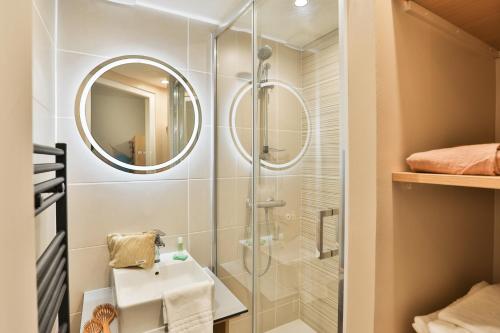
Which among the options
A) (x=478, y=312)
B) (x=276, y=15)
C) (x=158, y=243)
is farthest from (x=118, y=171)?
(x=478, y=312)

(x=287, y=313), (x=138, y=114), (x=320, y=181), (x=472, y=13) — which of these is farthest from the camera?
(x=138, y=114)

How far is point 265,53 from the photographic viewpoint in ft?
4.34

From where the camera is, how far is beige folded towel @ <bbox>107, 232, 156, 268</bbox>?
130cm

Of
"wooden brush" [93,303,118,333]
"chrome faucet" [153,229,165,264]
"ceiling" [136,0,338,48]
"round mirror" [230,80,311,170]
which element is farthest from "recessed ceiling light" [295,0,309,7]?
"wooden brush" [93,303,118,333]

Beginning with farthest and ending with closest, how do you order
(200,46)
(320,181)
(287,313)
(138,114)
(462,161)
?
(200,46)
(138,114)
(287,313)
(320,181)
(462,161)

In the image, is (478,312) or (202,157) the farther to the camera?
(202,157)

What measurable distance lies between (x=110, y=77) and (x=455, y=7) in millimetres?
1512

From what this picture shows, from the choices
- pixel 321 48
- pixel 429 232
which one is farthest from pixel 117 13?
Result: pixel 429 232

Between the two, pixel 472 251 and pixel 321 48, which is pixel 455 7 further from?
pixel 472 251

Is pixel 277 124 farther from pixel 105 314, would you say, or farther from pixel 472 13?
pixel 105 314

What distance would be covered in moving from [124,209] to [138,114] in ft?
1.81

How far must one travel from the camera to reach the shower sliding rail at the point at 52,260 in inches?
24.7

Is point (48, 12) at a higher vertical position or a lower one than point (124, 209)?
higher

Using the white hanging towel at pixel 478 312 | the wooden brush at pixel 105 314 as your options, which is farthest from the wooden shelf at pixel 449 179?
the wooden brush at pixel 105 314
